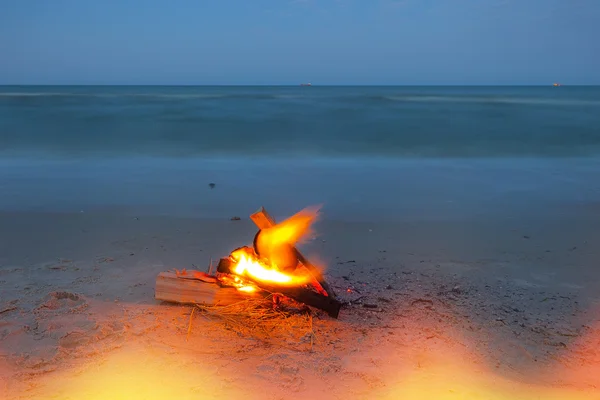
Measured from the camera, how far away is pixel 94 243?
6.82m

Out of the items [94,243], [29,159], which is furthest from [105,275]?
[29,159]

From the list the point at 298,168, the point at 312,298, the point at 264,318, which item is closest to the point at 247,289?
the point at 264,318

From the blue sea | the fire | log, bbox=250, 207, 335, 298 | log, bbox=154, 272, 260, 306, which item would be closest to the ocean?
the blue sea

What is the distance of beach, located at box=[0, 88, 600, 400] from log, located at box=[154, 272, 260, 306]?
134 millimetres

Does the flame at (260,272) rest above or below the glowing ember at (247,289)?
above

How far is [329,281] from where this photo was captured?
18.2ft

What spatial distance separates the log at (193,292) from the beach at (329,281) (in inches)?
5.3

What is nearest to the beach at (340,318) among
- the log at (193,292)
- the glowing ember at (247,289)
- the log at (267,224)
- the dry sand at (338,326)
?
the dry sand at (338,326)

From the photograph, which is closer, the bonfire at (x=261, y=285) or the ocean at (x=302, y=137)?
the bonfire at (x=261, y=285)

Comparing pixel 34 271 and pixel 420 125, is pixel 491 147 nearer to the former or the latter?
Result: pixel 420 125

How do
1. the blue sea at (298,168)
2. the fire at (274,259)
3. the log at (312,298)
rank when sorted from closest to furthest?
1. the log at (312,298)
2. the fire at (274,259)
3. the blue sea at (298,168)

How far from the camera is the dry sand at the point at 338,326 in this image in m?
3.62

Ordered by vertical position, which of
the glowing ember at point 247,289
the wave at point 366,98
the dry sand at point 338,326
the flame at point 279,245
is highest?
the wave at point 366,98

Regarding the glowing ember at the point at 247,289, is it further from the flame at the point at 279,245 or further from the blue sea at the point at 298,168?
the blue sea at the point at 298,168
